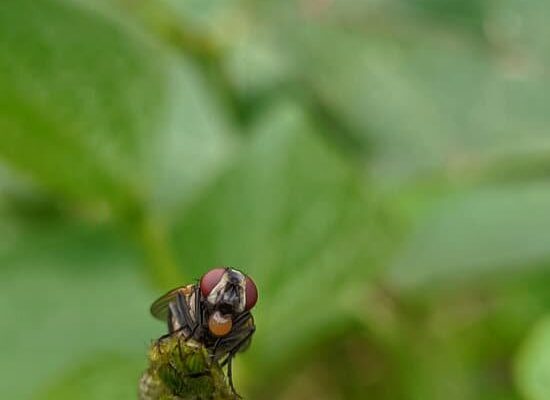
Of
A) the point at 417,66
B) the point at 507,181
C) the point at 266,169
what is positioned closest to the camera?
the point at 266,169

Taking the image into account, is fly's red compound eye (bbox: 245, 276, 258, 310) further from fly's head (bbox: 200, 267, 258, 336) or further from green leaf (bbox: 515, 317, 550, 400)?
green leaf (bbox: 515, 317, 550, 400)

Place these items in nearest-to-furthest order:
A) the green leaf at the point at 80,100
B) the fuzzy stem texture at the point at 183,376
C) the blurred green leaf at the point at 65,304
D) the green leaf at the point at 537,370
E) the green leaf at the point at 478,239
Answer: the fuzzy stem texture at the point at 183,376, the green leaf at the point at 537,370, the green leaf at the point at 80,100, the blurred green leaf at the point at 65,304, the green leaf at the point at 478,239

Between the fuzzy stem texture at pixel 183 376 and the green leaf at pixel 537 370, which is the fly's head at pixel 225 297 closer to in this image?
the fuzzy stem texture at pixel 183 376

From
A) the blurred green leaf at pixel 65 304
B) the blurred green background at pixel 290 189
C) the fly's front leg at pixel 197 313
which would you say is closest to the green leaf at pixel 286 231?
the blurred green background at pixel 290 189

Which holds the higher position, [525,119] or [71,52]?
[525,119]

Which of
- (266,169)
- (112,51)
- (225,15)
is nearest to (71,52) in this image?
(112,51)

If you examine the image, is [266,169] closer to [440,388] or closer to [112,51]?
[112,51]
